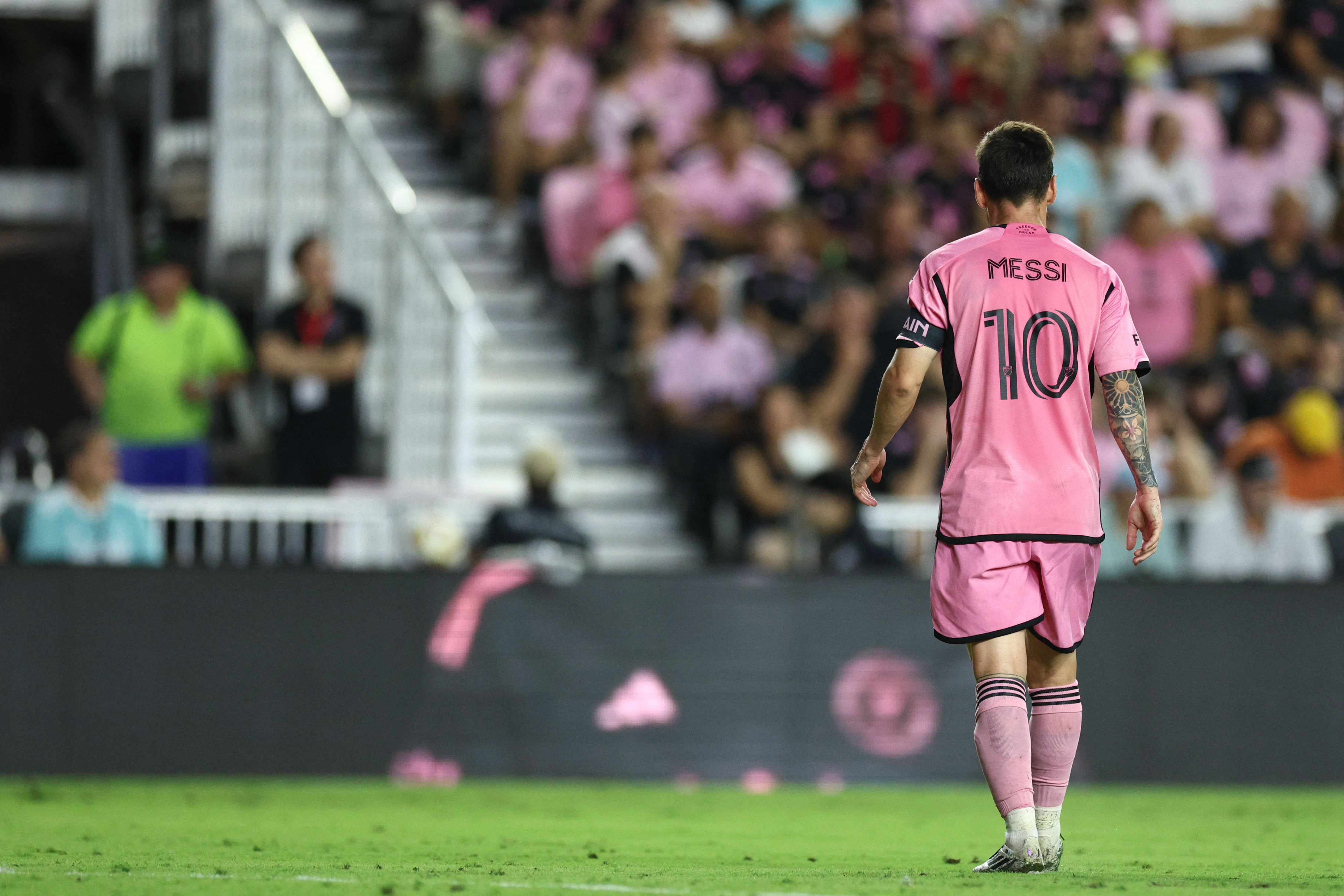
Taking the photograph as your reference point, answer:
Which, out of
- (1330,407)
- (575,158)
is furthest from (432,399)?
(1330,407)

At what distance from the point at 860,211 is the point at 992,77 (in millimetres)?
1832

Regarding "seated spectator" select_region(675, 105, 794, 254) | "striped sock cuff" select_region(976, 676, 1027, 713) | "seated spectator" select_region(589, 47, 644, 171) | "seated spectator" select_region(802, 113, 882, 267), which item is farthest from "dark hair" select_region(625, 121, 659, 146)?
"striped sock cuff" select_region(976, 676, 1027, 713)

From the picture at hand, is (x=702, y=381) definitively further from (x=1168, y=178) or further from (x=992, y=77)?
(x=1168, y=178)

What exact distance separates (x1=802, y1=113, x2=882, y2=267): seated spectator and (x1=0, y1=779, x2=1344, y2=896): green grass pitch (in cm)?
493

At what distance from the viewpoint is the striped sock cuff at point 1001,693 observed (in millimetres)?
5852

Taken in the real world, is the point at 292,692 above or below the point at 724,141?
below

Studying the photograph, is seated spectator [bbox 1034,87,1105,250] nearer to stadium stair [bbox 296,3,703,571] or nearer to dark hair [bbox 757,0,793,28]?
dark hair [bbox 757,0,793,28]

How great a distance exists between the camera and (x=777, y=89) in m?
15.1

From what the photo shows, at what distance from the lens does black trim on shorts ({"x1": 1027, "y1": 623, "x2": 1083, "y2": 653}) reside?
600cm

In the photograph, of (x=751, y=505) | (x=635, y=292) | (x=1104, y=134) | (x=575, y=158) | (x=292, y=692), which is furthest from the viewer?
(x=1104, y=134)

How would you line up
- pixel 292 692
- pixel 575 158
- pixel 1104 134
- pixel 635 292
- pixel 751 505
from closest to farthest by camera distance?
pixel 292 692, pixel 751 505, pixel 635 292, pixel 575 158, pixel 1104 134

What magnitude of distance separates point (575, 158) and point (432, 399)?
261 cm

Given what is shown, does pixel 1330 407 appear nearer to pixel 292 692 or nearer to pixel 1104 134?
pixel 1104 134

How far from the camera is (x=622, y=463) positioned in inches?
531
